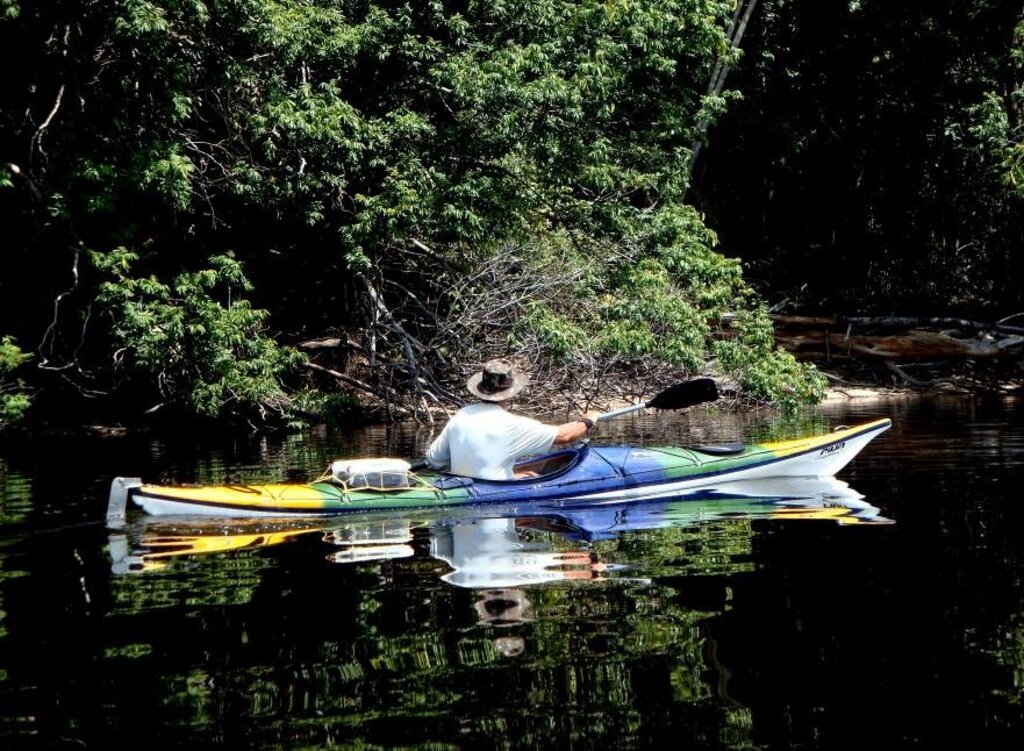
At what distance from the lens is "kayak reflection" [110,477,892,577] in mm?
6809

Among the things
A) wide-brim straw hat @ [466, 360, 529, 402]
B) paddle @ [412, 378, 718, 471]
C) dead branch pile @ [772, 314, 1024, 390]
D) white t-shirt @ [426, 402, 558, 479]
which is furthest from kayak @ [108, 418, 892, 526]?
dead branch pile @ [772, 314, 1024, 390]

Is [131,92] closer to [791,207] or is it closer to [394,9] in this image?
[394,9]

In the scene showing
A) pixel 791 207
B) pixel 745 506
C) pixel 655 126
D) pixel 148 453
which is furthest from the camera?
pixel 791 207

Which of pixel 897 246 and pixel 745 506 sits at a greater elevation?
pixel 897 246

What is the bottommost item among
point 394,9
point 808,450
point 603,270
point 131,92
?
point 808,450

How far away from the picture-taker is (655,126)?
19031mm

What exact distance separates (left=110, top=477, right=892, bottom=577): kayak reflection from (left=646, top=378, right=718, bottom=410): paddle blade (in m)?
0.73

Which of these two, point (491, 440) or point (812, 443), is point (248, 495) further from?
point (812, 443)

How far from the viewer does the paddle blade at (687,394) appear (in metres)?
9.97

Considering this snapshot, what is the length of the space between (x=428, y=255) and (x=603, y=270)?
230cm

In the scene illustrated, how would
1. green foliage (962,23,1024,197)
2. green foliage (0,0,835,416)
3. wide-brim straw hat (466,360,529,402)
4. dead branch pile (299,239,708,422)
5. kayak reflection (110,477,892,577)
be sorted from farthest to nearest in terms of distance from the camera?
green foliage (962,23,1024,197) < dead branch pile (299,239,708,422) < green foliage (0,0,835,416) < wide-brim straw hat (466,360,529,402) < kayak reflection (110,477,892,577)

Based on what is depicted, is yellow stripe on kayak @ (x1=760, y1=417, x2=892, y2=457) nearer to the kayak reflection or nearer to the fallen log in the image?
the kayak reflection

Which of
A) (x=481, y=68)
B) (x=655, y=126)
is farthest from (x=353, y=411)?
(x=655, y=126)

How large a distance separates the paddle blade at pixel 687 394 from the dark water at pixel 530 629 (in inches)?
42.6
